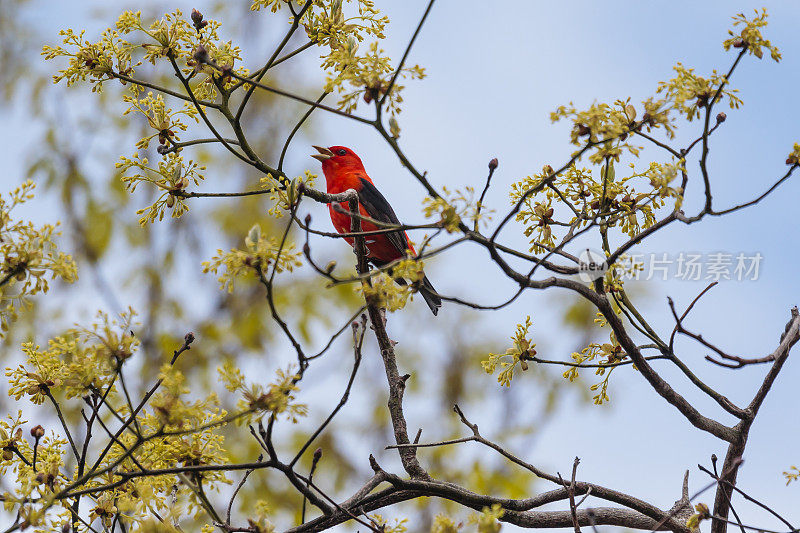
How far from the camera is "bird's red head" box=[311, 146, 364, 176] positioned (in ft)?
16.1

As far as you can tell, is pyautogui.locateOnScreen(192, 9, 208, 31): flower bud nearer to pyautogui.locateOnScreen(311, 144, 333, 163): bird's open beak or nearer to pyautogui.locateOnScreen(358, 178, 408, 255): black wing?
pyautogui.locateOnScreen(358, 178, 408, 255): black wing

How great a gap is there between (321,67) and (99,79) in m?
0.88

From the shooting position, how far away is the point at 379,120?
2.16 metres

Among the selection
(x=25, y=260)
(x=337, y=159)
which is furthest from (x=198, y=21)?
(x=337, y=159)

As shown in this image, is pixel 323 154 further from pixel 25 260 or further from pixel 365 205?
pixel 25 260

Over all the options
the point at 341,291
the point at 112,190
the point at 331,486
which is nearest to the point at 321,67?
the point at 341,291

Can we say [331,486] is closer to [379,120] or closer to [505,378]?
[505,378]

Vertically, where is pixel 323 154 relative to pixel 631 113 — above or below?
above

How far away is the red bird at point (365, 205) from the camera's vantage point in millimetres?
4090

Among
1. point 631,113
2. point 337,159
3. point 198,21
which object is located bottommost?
point 631,113

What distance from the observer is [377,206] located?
175 inches

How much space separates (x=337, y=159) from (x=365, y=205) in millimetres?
772

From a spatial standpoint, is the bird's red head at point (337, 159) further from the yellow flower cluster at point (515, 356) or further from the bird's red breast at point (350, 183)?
the yellow flower cluster at point (515, 356)

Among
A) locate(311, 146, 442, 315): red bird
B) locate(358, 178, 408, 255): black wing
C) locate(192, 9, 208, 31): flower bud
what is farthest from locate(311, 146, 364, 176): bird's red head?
locate(192, 9, 208, 31): flower bud
